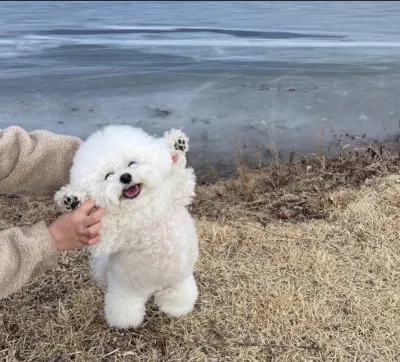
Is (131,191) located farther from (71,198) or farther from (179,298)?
(179,298)

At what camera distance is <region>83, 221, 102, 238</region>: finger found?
1705 millimetres

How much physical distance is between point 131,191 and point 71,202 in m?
0.19

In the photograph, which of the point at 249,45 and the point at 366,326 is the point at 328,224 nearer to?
the point at 366,326

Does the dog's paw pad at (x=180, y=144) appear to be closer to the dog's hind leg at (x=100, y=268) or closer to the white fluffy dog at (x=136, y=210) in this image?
the white fluffy dog at (x=136, y=210)

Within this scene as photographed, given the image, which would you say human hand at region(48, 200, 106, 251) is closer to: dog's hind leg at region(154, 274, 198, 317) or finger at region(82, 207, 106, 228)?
finger at region(82, 207, 106, 228)

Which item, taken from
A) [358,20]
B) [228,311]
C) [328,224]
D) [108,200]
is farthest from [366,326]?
[358,20]

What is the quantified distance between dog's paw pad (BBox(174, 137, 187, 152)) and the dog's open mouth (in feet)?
0.77

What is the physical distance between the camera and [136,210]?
71.6 inches

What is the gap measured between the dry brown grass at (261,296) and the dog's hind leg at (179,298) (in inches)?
1.8

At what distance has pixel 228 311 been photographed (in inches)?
93.3

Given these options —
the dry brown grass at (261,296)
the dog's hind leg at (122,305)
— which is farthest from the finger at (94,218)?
the dry brown grass at (261,296)

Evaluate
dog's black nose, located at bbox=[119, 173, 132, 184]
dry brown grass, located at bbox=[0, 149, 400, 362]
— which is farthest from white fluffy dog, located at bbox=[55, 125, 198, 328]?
dry brown grass, located at bbox=[0, 149, 400, 362]

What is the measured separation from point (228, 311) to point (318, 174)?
1.73 meters

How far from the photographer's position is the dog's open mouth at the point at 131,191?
5.66 feet
